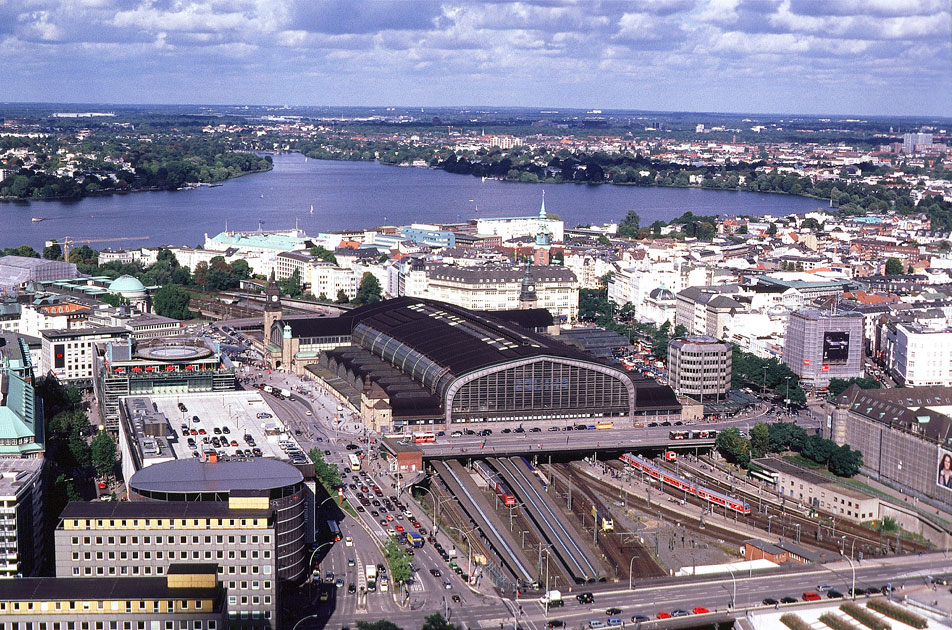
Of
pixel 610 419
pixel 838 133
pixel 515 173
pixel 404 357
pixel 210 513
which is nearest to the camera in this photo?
pixel 210 513

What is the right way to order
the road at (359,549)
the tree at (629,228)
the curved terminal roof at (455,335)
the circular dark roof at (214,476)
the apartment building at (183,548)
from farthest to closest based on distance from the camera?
the tree at (629,228), the curved terminal roof at (455,335), the circular dark roof at (214,476), the road at (359,549), the apartment building at (183,548)

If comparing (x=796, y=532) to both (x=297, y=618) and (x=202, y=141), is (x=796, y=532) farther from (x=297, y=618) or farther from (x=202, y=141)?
(x=202, y=141)

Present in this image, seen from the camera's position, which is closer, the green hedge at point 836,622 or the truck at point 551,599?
the green hedge at point 836,622

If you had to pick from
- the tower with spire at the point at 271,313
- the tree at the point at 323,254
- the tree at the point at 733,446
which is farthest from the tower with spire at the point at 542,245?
the tree at the point at 733,446

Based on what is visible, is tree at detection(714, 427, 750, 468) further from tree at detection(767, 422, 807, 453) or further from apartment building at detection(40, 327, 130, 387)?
apartment building at detection(40, 327, 130, 387)

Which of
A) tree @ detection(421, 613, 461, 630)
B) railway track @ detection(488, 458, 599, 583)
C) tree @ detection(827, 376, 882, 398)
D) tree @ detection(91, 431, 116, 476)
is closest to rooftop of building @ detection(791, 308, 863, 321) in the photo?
tree @ detection(827, 376, 882, 398)

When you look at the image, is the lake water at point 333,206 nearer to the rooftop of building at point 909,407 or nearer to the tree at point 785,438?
the tree at point 785,438

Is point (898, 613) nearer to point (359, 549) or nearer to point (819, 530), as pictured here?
point (819, 530)

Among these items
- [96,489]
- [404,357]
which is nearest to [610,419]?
[404,357]
